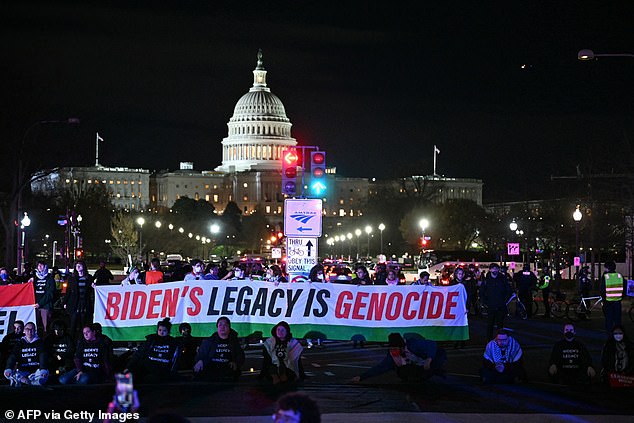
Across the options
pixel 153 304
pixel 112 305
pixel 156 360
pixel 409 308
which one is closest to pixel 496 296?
pixel 409 308

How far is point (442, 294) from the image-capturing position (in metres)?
20.2

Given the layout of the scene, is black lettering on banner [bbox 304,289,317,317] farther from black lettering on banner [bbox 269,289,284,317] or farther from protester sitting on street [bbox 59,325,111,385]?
protester sitting on street [bbox 59,325,111,385]

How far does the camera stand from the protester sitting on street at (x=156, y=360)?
51.0 ft

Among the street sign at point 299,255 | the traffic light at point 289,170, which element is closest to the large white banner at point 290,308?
the street sign at point 299,255

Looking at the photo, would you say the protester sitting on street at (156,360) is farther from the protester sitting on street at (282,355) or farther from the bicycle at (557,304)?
the bicycle at (557,304)

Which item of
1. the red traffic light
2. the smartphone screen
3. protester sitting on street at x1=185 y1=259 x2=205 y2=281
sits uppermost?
the red traffic light

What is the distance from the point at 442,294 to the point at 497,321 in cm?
341

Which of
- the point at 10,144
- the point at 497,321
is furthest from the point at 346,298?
the point at 10,144

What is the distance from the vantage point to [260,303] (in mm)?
19719

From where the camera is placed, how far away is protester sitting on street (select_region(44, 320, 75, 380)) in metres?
15.5

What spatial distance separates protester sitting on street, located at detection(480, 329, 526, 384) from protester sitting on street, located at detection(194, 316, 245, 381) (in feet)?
11.6

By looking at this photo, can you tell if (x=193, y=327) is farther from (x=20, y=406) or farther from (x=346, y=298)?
(x=20, y=406)

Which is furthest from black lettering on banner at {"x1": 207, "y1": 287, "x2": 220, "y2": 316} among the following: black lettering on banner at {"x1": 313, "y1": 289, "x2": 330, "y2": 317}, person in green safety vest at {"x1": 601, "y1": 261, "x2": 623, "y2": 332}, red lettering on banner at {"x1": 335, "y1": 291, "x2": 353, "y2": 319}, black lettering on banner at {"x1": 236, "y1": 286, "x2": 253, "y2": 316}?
person in green safety vest at {"x1": 601, "y1": 261, "x2": 623, "y2": 332}

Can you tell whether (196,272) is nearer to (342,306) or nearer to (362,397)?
(342,306)
